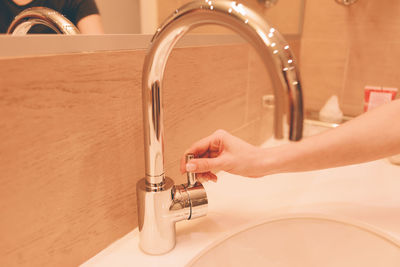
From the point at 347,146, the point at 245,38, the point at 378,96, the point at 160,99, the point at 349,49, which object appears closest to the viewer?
the point at 245,38

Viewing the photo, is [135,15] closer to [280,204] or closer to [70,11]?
[70,11]

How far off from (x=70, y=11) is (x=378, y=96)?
83cm

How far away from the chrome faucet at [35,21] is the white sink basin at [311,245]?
14.7 inches

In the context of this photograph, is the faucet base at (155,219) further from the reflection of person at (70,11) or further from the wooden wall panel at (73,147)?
the reflection of person at (70,11)

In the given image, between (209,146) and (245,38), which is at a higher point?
(245,38)

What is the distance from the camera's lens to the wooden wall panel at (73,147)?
13.2 inches

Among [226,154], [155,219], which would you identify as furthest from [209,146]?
[155,219]

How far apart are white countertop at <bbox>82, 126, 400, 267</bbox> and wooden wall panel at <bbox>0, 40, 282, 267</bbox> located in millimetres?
63

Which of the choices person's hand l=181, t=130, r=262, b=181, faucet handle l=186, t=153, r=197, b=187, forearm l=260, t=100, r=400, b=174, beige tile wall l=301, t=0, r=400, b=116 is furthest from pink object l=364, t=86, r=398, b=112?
faucet handle l=186, t=153, r=197, b=187

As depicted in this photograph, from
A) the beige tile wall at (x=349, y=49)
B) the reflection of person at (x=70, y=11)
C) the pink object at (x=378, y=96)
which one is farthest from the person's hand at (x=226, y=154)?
the beige tile wall at (x=349, y=49)

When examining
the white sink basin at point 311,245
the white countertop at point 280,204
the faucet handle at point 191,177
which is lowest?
the white sink basin at point 311,245

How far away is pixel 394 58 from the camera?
949 mm

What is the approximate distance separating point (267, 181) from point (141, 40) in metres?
0.39

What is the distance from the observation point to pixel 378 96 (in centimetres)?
89
